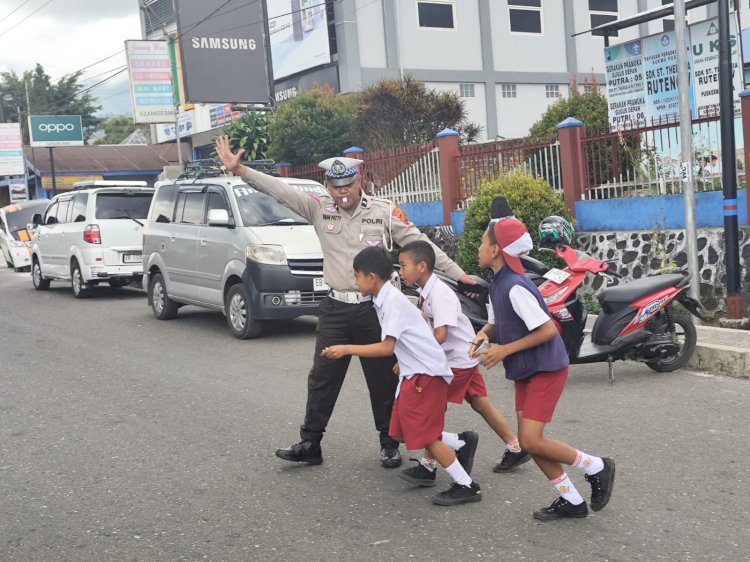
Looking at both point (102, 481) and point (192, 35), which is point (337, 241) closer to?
point (102, 481)

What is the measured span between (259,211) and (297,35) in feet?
78.5

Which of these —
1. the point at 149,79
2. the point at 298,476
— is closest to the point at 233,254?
the point at 298,476

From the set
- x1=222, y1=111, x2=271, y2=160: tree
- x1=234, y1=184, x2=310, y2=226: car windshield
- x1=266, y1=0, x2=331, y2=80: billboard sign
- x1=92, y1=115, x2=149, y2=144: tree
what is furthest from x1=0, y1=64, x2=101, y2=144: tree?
x1=234, y1=184, x2=310, y2=226: car windshield

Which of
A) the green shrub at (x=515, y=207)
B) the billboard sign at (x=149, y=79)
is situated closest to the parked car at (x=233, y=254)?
the green shrub at (x=515, y=207)

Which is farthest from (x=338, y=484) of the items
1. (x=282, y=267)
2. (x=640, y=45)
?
(x=640, y=45)

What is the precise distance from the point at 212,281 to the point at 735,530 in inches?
322

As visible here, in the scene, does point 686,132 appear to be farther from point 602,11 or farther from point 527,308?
point 602,11

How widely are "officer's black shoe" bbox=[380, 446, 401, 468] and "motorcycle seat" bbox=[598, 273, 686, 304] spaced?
119 inches

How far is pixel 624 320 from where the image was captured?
779 centimetres

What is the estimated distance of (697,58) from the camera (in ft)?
45.2

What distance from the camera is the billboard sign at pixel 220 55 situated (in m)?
28.4

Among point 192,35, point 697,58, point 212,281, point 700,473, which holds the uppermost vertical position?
point 192,35

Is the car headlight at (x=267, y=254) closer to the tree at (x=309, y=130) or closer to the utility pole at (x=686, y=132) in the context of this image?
the utility pole at (x=686, y=132)

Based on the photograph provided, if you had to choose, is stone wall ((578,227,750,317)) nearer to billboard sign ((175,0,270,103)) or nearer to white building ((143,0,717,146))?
billboard sign ((175,0,270,103))
